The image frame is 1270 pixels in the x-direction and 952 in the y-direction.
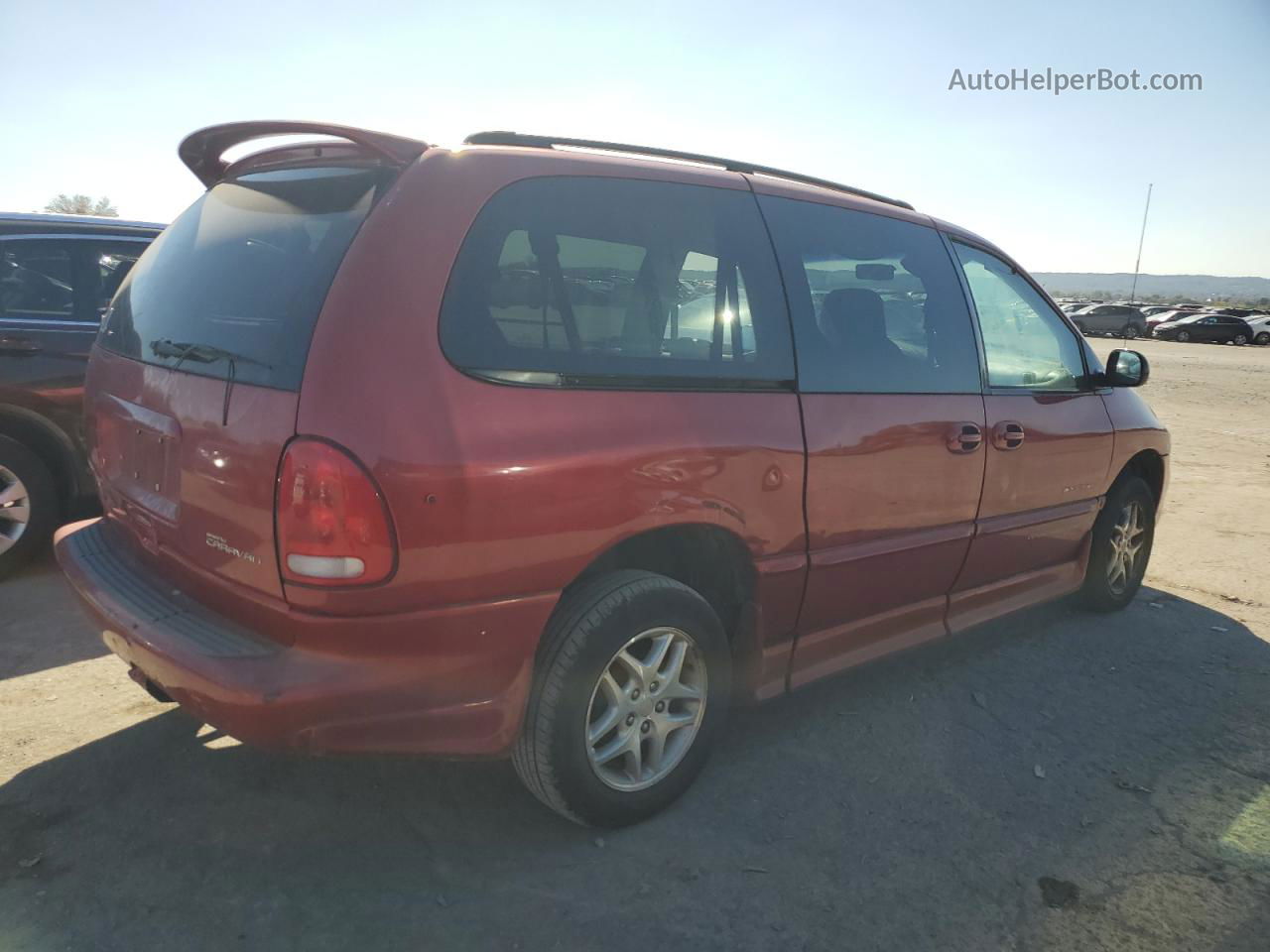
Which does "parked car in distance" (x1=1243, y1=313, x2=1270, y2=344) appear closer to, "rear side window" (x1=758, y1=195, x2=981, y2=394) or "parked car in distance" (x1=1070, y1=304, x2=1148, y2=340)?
"parked car in distance" (x1=1070, y1=304, x2=1148, y2=340)

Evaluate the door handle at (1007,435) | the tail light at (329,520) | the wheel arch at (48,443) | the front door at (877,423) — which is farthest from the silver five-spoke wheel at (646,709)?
the wheel arch at (48,443)

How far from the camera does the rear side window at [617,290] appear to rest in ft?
7.32

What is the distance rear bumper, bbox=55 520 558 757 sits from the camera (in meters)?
2.05

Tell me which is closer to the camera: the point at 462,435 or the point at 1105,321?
the point at 462,435

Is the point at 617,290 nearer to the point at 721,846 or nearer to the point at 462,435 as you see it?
the point at 462,435

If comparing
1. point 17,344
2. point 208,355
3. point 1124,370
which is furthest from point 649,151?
point 17,344

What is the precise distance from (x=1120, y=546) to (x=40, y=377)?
5.44m

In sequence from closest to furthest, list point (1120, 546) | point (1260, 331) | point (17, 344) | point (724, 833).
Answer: point (724, 833) → point (17, 344) → point (1120, 546) → point (1260, 331)

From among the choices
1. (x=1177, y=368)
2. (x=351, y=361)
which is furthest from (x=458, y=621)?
(x=1177, y=368)

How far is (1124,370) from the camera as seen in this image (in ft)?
14.0

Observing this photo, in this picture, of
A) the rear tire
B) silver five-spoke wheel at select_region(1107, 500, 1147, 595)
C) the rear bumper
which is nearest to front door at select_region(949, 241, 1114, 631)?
silver five-spoke wheel at select_region(1107, 500, 1147, 595)

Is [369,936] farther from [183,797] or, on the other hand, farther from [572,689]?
[183,797]

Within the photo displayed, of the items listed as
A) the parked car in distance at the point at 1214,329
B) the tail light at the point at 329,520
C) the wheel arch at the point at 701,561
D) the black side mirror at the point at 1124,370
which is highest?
the parked car in distance at the point at 1214,329

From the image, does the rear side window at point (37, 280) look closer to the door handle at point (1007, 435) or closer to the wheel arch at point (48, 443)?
the wheel arch at point (48, 443)
